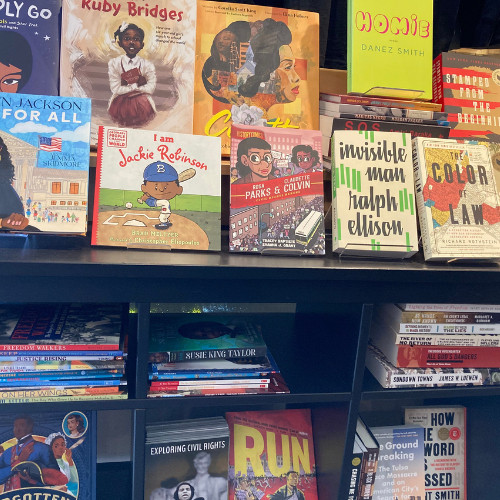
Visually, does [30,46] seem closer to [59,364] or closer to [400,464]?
[59,364]

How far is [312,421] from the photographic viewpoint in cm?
146

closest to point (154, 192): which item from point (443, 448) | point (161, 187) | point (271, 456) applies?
point (161, 187)

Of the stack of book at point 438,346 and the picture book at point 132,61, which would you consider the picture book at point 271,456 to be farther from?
the picture book at point 132,61

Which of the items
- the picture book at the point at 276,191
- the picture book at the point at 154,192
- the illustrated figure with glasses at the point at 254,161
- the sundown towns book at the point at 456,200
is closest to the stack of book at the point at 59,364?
the picture book at the point at 154,192

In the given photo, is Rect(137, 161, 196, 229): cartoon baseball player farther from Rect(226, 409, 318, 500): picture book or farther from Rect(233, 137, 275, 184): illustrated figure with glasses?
Rect(226, 409, 318, 500): picture book

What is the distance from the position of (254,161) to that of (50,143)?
484 millimetres

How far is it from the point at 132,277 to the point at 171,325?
356 mm

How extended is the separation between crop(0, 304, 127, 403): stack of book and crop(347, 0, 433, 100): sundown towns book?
0.97m

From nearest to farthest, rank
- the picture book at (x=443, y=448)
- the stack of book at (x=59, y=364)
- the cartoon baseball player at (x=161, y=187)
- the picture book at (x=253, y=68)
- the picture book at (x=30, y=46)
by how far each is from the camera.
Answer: the stack of book at (x=59, y=364) < the cartoon baseball player at (x=161, y=187) < the picture book at (x=30, y=46) < the picture book at (x=253, y=68) < the picture book at (x=443, y=448)

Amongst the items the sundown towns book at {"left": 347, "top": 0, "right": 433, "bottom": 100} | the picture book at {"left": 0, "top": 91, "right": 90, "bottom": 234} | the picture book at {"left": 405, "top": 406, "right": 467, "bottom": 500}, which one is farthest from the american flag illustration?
the picture book at {"left": 405, "top": 406, "right": 467, "bottom": 500}

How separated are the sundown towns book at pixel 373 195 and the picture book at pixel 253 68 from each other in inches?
9.4

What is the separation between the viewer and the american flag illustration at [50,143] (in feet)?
3.73

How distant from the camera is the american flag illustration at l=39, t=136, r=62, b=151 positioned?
1.14 meters

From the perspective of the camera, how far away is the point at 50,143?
114 centimetres
